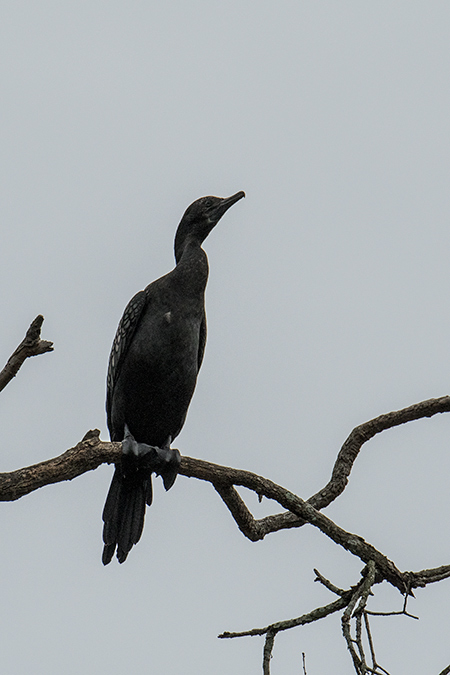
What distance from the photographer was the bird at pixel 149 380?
5.24 meters

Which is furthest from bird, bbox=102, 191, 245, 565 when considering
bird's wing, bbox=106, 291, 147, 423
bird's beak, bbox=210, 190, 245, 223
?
bird's beak, bbox=210, 190, 245, 223

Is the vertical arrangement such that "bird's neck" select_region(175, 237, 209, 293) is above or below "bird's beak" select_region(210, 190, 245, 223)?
below

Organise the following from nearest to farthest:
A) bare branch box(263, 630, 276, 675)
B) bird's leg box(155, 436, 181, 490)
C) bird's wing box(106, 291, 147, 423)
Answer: bare branch box(263, 630, 276, 675), bird's leg box(155, 436, 181, 490), bird's wing box(106, 291, 147, 423)

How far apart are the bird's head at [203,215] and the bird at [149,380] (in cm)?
17

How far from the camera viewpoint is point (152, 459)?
16.7 feet

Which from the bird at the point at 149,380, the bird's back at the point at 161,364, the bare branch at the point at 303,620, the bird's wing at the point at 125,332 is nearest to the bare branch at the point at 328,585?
the bare branch at the point at 303,620

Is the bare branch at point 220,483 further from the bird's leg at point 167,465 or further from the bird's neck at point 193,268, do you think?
the bird's neck at point 193,268

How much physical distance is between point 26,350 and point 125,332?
189cm

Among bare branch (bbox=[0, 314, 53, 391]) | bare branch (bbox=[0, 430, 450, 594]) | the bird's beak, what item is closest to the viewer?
bare branch (bbox=[0, 314, 53, 391])

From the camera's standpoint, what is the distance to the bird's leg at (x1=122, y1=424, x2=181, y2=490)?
4.89 metres

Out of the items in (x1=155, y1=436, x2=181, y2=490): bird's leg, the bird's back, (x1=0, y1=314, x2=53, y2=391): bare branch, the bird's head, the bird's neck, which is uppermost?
the bird's head

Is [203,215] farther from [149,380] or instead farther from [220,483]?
[220,483]

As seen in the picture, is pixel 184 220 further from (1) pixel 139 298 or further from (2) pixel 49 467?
(2) pixel 49 467

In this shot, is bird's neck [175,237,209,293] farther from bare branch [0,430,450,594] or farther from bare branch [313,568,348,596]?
bare branch [313,568,348,596]
